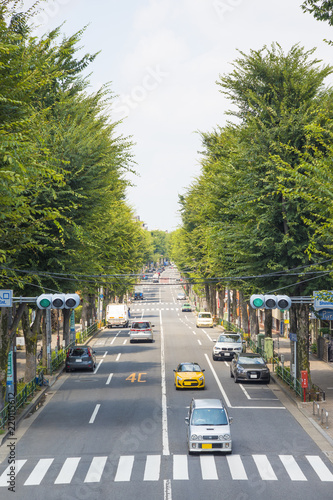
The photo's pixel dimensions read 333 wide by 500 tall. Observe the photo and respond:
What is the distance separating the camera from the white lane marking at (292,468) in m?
19.0

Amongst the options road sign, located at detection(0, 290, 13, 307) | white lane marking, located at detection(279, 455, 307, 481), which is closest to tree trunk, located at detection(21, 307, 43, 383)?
road sign, located at detection(0, 290, 13, 307)

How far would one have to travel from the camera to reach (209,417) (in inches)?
867

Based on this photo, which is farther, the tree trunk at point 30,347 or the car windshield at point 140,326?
the car windshield at point 140,326

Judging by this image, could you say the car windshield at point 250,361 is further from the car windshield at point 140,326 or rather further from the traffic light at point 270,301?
the car windshield at point 140,326

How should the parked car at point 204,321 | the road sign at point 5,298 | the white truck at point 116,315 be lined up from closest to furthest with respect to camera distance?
the road sign at point 5,298, the parked car at point 204,321, the white truck at point 116,315

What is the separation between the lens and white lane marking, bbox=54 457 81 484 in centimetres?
1902

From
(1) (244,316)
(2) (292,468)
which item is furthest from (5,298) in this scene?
(1) (244,316)

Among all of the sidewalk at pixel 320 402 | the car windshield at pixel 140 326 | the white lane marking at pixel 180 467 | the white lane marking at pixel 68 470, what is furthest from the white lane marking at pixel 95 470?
the car windshield at pixel 140 326

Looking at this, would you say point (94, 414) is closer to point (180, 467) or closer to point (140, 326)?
point (180, 467)

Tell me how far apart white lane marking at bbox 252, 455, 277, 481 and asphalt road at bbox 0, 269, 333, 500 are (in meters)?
0.03

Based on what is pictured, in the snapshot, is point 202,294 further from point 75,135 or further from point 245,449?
point 245,449

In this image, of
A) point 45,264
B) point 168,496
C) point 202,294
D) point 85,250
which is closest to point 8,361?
point 45,264

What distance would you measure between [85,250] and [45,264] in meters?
3.09

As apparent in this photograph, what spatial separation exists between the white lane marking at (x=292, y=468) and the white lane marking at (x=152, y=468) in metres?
3.97
